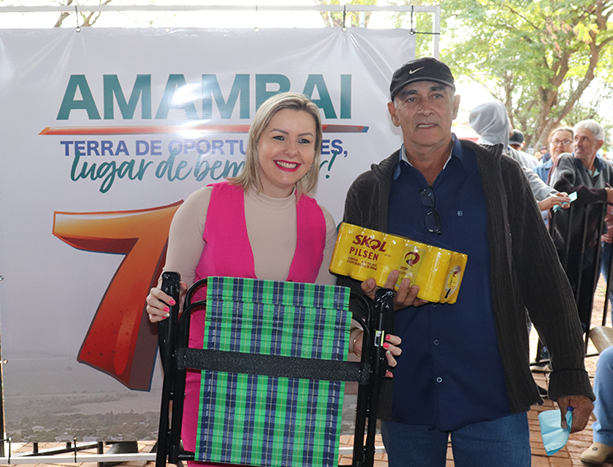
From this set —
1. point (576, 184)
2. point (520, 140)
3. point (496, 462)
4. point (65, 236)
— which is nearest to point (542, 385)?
point (576, 184)

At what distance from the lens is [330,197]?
9.96 ft

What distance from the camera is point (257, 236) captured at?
72.1 inches

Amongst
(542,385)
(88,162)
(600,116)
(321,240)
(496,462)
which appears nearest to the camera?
(496,462)

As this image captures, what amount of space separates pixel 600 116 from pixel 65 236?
747 inches

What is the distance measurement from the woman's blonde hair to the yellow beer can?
1.13ft

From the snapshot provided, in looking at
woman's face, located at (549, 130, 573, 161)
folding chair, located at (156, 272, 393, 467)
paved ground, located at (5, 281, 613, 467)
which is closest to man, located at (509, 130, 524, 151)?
woman's face, located at (549, 130, 573, 161)

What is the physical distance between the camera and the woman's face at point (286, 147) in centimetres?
183

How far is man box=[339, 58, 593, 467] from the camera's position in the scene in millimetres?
1649

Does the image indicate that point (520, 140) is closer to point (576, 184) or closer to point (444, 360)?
point (576, 184)

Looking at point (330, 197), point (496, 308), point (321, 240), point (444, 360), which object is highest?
point (330, 197)

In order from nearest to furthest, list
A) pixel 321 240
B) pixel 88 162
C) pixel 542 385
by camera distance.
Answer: pixel 321 240 → pixel 88 162 → pixel 542 385

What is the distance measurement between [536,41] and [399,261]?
12478 mm

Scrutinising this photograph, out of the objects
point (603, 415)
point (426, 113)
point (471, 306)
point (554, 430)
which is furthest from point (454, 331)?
point (603, 415)

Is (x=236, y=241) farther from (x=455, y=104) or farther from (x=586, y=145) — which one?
(x=586, y=145)
